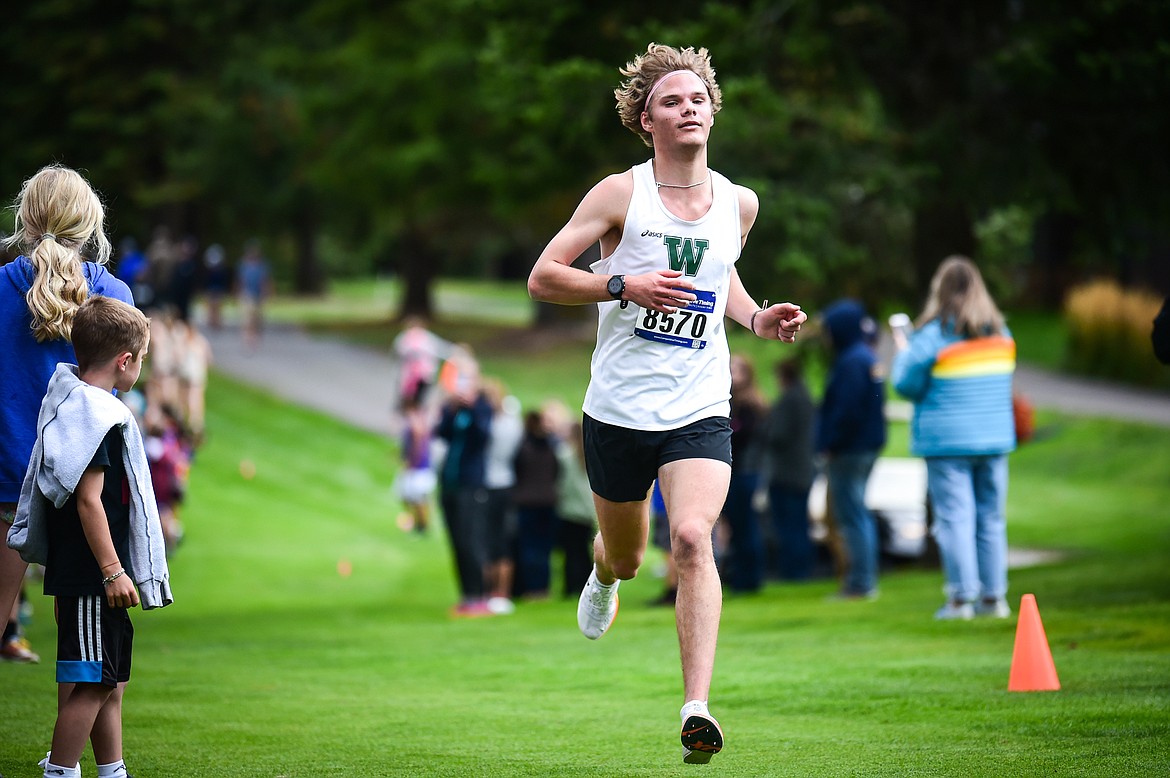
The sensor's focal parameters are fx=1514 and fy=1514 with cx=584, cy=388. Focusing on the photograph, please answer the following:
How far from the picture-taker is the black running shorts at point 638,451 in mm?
5988

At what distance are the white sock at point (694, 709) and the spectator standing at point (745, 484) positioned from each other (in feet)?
29.8

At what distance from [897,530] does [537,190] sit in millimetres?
12079

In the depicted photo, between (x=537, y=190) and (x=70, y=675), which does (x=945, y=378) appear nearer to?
(x=70, y=675)

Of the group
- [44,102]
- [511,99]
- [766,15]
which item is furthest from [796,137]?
[44,102]

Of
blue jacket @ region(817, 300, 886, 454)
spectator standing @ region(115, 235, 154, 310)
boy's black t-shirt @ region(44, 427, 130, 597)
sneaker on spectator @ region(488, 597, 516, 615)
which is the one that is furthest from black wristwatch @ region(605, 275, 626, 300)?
spectator standing @ region(115, 235, 154, 310)

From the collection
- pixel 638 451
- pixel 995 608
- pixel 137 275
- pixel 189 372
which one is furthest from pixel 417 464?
pixel 638 451

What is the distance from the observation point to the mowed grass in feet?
20.6

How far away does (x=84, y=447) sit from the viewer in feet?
17.3

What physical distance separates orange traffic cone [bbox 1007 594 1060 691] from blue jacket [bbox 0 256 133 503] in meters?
4.56

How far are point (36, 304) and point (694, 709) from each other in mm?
2922

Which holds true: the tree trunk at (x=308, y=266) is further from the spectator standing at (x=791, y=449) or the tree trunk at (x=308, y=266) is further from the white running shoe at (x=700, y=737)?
the white running shoe at (x=700, y=737)

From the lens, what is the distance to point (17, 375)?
19.4 feet

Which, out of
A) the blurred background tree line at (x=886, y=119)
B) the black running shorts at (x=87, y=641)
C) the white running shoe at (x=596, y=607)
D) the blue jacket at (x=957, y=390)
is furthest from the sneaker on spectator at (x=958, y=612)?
the black running shorts at (x=87, y=641)

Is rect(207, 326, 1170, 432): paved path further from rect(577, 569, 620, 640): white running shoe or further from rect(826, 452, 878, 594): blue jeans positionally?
rect(577, 569, 620, 640): white running shoe
